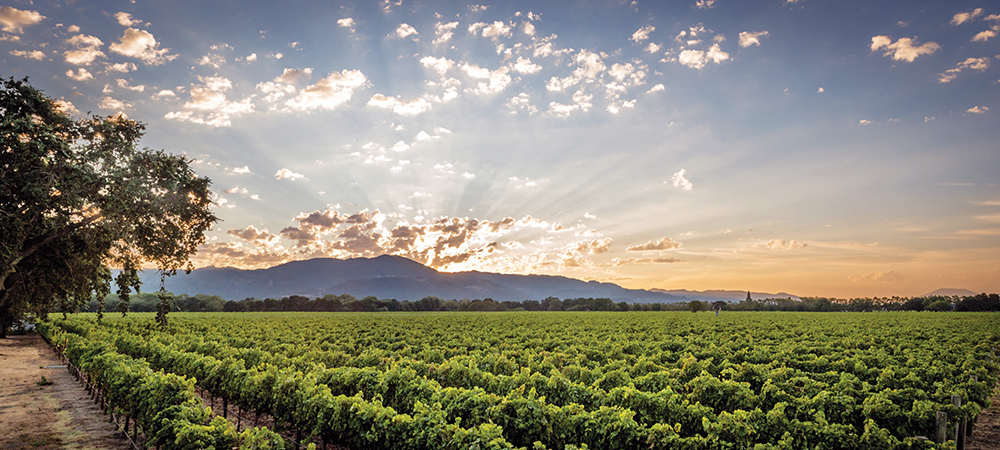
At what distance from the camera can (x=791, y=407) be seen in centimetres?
1165

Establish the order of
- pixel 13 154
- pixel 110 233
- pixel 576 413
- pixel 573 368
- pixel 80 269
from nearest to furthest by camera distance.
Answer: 1. pixel 576 413
2. pixel 573 368
3. pixel 13 154
4. pixel 110 233
5. pixel 80 269

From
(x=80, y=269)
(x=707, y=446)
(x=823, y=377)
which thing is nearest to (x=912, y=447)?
(x=707, y=446)

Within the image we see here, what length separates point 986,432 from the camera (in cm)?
1539

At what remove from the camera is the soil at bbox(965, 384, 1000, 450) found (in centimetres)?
1409

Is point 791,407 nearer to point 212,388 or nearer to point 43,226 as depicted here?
Result: point 212,388

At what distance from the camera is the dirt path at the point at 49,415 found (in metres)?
Result: 12.9

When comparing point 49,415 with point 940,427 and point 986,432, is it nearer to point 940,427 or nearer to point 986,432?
point 940,427

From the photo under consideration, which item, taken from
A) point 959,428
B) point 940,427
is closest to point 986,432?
point 959,428

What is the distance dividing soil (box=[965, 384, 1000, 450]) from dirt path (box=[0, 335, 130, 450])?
82.2ft

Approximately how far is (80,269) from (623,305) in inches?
5364

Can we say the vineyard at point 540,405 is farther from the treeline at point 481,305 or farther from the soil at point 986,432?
the treeline at point 481,305

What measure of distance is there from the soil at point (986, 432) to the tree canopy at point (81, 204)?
34.2m

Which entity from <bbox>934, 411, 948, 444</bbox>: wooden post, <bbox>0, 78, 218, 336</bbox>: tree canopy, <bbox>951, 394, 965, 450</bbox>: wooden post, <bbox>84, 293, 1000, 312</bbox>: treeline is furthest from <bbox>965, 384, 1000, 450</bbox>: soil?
<bbox>84, 293, 1000, 312</bbox>: treeline

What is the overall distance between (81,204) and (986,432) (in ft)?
122
